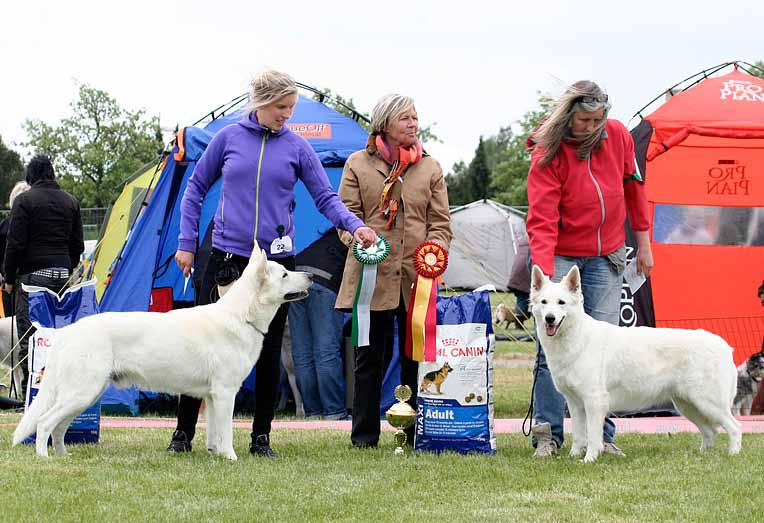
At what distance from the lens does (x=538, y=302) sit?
456cm

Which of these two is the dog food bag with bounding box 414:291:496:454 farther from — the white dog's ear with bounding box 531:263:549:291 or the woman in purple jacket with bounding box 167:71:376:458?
the woman in purple jacket with bounding box 167:71:376:458

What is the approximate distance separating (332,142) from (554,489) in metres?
4.45

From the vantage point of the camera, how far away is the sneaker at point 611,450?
484 cm

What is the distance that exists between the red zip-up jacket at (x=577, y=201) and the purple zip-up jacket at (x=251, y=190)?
90 cm

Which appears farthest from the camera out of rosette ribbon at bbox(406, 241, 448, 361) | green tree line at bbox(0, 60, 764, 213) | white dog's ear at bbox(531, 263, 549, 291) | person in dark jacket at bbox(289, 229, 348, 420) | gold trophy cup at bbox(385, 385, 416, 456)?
green tree line at bbox(0, 60, 764, 213)

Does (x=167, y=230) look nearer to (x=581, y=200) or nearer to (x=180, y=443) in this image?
(x=180, y=443)

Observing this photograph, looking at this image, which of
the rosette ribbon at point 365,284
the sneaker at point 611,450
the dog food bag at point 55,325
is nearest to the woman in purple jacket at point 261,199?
the rosette ribbon at point 365,284

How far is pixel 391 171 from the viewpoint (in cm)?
491

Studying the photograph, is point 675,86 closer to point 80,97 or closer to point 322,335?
point 322,335

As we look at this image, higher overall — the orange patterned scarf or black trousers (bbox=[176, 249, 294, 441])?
the orange patterned scarf

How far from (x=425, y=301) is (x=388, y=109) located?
984 millimetres

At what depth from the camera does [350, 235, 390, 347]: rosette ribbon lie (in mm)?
4766

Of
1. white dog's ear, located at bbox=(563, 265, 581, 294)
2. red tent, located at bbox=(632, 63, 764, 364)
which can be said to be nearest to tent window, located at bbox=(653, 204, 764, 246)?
red tent, located at bbox=(632, 63, 764, 364)

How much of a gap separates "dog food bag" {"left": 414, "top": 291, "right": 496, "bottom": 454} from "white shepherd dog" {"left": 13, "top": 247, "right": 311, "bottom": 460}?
790mm
